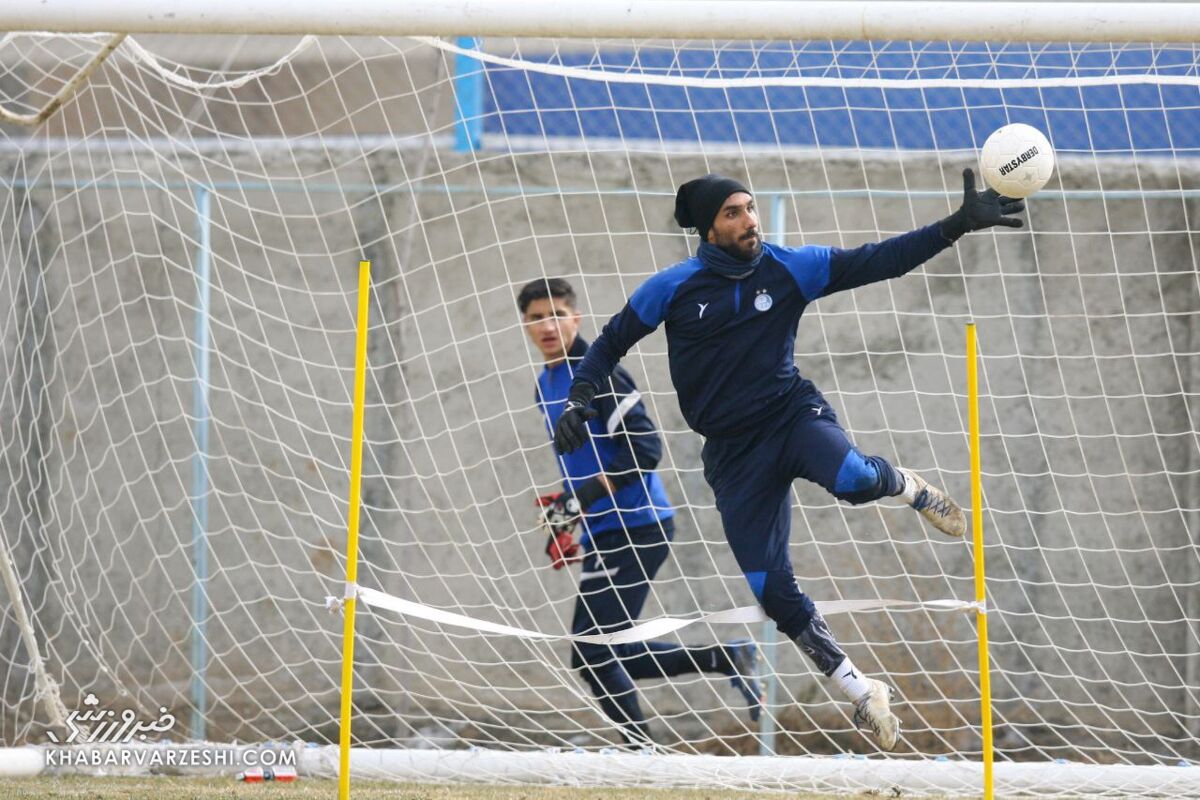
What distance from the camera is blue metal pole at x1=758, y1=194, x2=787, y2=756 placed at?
19.8ft

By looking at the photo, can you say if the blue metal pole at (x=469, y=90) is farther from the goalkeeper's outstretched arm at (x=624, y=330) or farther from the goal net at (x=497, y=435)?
the goalkeeper's outstretched arm at (x=624, y=330)

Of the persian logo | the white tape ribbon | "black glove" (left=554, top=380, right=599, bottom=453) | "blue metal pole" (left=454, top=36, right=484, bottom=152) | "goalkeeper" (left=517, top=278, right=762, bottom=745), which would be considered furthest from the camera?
"blue metal pole" (left=454, top=36, right=484, bottom=152)

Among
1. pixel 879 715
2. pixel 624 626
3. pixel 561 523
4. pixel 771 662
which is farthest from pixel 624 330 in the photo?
pixel 771 662

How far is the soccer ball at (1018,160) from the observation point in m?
4.20

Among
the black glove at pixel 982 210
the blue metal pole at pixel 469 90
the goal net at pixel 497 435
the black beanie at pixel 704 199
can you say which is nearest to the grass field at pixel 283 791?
the goal net at pixel 497 435

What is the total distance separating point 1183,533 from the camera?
6465mm

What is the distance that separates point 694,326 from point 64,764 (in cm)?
293

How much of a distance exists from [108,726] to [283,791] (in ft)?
4.34

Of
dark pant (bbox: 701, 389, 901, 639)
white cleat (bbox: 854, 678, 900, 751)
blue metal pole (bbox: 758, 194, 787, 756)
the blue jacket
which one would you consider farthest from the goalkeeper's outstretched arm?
blue metal pole (bbox: 758, 194, 787, 756)

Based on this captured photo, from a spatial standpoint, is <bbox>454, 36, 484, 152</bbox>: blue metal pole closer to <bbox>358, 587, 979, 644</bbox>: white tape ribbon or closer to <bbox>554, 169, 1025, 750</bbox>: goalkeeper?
<bbox>554, 169, 1025, 750</bbox>: goalkeeper

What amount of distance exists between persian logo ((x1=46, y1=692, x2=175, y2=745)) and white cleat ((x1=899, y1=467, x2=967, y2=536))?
3192 millimetres

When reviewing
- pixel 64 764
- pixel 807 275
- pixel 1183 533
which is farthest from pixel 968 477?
pixel 64 764

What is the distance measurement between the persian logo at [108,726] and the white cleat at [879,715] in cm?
289

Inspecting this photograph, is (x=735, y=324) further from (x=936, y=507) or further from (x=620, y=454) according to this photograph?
(x=620, y=454)
